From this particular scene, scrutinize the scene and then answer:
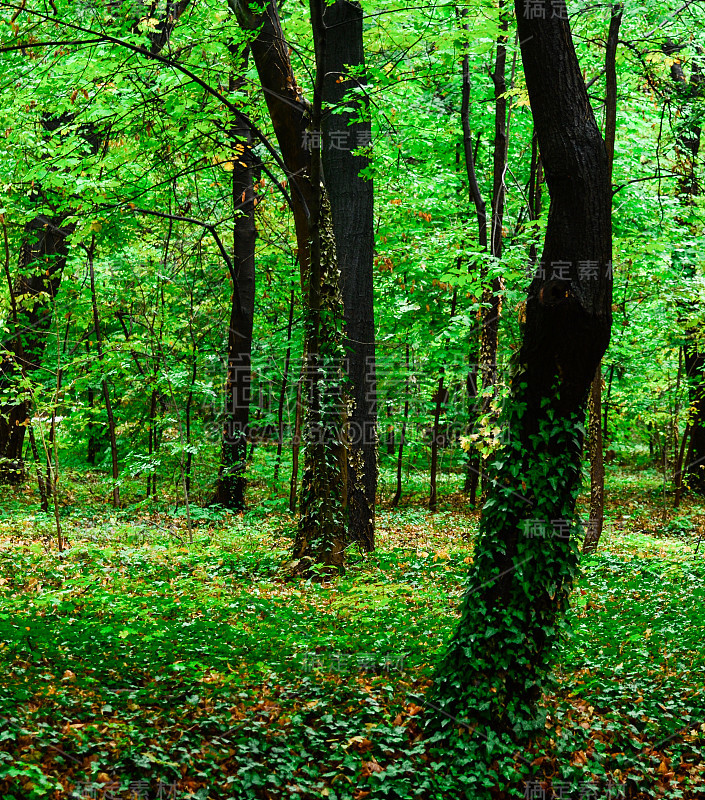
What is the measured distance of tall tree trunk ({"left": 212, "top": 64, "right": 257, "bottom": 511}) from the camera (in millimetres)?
13359

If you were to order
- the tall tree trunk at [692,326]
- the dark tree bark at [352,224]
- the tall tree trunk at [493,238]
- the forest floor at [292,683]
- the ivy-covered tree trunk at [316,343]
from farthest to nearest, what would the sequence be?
the tall tree trunk at [692,326], the tall tree trunk at [493,238], the dark tree bark at [352,224], the ivy-covered tree trunk at [316,343], the forest floor at [292,683]

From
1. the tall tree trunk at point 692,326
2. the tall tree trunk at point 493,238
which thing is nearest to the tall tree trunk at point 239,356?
the tall tree trunk at point 493,238

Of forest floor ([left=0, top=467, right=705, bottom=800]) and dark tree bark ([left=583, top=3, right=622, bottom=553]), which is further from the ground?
dark tree bark ([left=583, top=3, right=622, bottom=553])

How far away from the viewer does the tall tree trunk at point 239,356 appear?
43.8 ft

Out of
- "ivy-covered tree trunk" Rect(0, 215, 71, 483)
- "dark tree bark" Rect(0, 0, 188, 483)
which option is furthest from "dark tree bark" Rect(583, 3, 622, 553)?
"ivy-covered tree trunk" Rect(0, 215, 71, 483)

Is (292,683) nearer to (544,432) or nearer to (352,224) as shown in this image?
(544,432)

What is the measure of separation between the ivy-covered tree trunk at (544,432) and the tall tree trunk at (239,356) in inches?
354

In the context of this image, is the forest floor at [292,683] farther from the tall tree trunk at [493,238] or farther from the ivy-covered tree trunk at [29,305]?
the ivy-covered tree trunk at [29,305]

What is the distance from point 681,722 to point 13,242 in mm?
13594

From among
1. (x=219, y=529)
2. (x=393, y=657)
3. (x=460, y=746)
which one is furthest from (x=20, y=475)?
(x=460, y=746)

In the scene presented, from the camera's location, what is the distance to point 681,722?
207 inches

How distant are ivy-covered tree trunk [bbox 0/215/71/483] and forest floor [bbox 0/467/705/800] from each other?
16.3ft

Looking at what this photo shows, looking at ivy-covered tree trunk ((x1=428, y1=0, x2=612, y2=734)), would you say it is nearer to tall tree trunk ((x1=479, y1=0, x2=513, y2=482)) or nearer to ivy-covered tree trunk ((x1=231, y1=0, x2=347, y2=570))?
ivy-covered tree trunk ((x1=231, y1=0, x2=347, y2=570))

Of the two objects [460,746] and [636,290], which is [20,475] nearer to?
[460,746]
